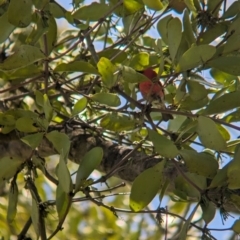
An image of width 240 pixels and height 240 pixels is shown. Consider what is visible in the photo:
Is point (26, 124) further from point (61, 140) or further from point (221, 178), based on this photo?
point (221, 178)

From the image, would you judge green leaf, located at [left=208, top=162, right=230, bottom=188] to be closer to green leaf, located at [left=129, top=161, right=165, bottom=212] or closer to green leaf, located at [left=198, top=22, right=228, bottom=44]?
green leaf, located at [left=129, top=161, right=165, bottom=212]

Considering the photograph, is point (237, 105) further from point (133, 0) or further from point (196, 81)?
point (133, 0)

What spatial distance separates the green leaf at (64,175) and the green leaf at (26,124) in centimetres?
10

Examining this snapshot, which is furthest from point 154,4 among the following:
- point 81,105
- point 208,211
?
point 208,211

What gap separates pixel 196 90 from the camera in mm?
721

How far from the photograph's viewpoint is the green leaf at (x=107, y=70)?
27.9 inches

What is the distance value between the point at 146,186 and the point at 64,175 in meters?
0.10

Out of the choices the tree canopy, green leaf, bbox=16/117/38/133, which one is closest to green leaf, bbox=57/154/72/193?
the tree canopy

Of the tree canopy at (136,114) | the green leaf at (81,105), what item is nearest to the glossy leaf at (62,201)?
the tree canopy at (136,114)

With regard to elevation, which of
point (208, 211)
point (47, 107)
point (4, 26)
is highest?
point (4, 26)

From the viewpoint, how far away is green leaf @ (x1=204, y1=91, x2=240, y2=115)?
27.2 inches

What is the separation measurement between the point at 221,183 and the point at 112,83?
0.17 m

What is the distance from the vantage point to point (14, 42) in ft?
3.81

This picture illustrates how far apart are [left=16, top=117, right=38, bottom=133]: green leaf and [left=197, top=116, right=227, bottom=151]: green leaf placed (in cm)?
21
